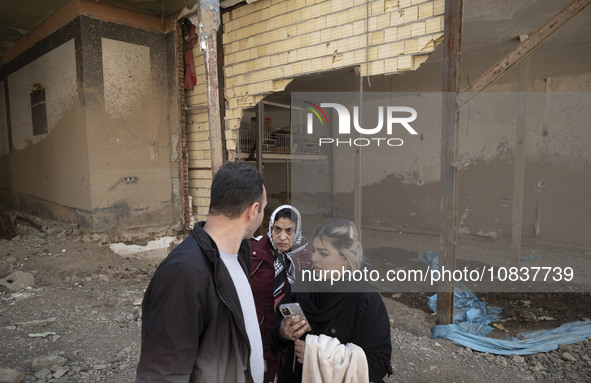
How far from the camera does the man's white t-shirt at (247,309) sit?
1.52 metres

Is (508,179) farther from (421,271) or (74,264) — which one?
(74,264)

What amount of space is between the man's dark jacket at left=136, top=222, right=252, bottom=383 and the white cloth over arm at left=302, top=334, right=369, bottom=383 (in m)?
0.34

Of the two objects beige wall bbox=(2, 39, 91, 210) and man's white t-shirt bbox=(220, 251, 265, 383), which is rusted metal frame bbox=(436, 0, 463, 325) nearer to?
man's white t-shirt bbox=(220, 251, 265, 383)

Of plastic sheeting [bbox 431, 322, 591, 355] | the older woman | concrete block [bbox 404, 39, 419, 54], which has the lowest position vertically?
plastic sheeting [bbox 431, 322, 591, 355]

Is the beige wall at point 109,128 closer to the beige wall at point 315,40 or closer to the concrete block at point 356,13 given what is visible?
the beige wall at point 315,40

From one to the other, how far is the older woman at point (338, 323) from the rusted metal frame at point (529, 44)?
266 centimetres

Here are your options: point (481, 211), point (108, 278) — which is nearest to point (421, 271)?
point (481, 211)

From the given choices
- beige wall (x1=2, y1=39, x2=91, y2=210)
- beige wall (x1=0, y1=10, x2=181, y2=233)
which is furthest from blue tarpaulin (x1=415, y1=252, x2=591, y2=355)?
beige wall (x1=2, y1=39, x2=91, y2=210)

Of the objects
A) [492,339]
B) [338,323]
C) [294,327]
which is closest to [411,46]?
[492,339]

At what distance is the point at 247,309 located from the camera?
60.4 inches

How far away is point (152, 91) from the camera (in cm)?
703

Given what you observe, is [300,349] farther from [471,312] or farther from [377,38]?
[377,38]

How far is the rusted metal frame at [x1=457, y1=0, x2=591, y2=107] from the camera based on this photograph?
321 cm

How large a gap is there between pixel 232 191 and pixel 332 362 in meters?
0.93
